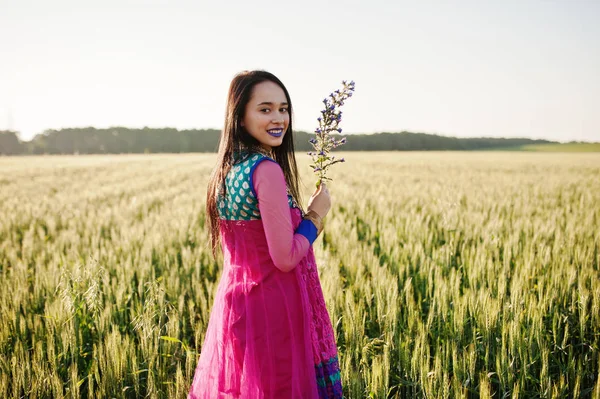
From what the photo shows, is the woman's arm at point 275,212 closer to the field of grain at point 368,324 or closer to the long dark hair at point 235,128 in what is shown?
the long dark hair at point 235,128

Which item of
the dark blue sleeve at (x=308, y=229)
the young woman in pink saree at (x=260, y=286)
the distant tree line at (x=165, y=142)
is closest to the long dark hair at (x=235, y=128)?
the young woman in pink saree at (x=260, y=286)

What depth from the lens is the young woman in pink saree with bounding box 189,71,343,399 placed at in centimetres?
140

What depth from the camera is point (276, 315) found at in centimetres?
145

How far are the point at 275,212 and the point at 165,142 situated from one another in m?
74.8

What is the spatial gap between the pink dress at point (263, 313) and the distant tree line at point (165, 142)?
58.8 meters

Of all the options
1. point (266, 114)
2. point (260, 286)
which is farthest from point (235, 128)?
point (260, 286)

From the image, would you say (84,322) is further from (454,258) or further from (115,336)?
(454,258)

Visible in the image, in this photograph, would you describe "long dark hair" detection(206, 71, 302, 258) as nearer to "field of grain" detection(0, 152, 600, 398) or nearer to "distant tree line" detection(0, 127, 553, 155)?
"field of grain" detection(0, 152, 600, 398)

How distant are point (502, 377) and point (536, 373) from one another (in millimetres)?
411

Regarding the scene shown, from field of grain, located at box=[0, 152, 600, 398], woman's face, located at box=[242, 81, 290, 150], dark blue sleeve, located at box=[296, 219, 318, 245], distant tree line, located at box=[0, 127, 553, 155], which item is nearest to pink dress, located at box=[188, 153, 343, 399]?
dark blue sleeve, located at box=[296, 219, 318, 245]

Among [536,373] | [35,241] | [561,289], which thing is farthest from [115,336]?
[35,241]

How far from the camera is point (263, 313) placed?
1445 millimetres

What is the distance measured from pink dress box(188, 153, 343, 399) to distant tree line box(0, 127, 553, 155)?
58.8m

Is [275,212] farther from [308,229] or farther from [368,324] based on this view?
[368,324]
